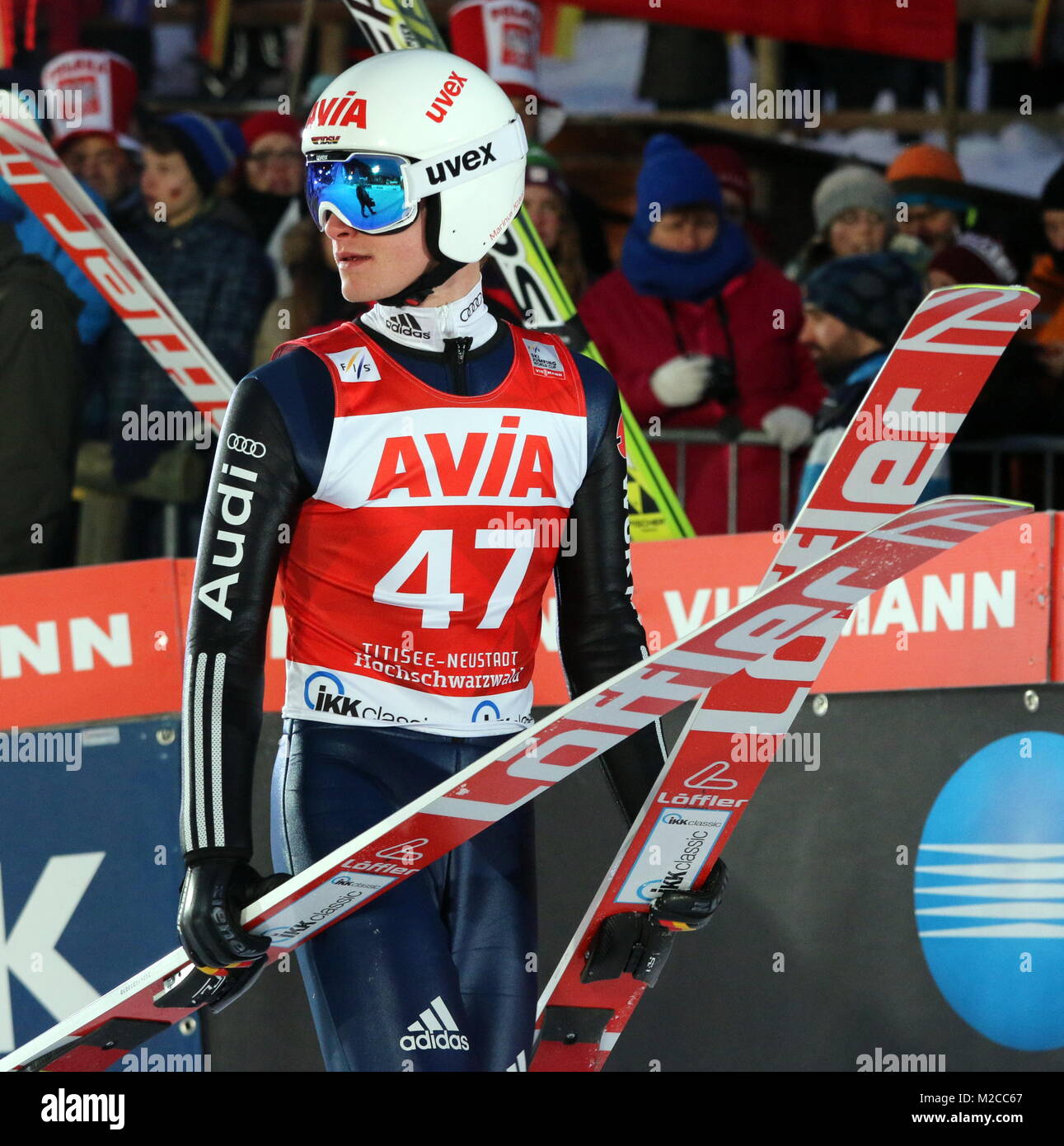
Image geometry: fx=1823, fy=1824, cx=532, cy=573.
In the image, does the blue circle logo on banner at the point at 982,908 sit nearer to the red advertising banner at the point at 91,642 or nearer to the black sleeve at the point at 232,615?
the red advertising banner at the point at 91,642

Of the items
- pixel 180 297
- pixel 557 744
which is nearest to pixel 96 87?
pixel 180 297

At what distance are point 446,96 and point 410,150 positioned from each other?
5.3 inches

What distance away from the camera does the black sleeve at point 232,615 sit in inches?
117

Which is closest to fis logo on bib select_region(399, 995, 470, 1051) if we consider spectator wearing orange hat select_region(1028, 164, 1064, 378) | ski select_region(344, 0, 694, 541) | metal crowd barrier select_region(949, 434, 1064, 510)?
ski select_region(344, 0, 694, 541)

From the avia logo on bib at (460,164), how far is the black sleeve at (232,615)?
479 mm

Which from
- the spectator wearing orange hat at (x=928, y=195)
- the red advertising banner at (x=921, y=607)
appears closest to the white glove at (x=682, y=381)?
the red advertising banner at (x=921, y=607)

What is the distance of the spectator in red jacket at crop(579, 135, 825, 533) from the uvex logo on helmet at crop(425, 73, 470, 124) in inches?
125

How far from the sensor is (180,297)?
6.71 metres

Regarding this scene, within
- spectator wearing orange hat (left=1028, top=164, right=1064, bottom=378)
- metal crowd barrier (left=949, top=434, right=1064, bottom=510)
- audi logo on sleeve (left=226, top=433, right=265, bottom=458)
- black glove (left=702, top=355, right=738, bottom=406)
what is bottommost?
metal crowd barrier (left=949, top=434, right=1064, bottom=510)

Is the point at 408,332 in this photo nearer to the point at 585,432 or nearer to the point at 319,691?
the point at 585,432

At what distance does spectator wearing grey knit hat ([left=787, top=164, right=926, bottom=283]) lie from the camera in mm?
7133

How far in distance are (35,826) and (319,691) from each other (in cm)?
146

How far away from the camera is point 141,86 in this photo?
10836 mm

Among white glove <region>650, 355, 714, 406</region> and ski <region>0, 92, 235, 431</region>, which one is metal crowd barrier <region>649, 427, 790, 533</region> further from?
ski <region>0, 92, 235, 431</region>
